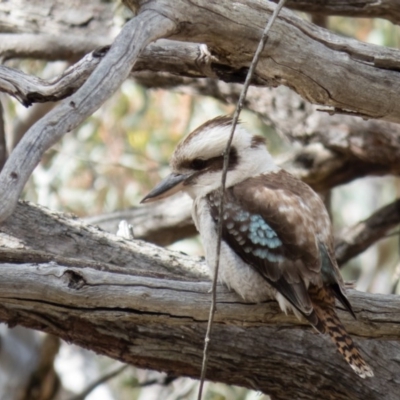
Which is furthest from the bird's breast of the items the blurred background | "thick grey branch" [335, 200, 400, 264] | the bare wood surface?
the blurred background

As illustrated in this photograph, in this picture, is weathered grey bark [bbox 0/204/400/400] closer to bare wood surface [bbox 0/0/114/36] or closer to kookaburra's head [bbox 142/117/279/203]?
kookaburra's head [bbox 142/117/279/203]

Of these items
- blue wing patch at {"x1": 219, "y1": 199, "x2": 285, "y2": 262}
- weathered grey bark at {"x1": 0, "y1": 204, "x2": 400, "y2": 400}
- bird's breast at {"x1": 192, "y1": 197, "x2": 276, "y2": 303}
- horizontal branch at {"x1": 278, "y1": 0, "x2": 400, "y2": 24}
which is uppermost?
horizontal branch at {"x1": 278, "y1": 0, "x2": 400, "y2": 24}

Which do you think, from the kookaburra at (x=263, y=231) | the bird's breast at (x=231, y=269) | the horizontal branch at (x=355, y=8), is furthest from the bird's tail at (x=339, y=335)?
the horizontal branch at (x=355, y=8)

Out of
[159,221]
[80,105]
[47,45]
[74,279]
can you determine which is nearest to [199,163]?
[74,279]

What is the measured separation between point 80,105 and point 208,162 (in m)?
0.94

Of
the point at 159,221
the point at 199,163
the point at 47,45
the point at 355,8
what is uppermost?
the point at 355,8

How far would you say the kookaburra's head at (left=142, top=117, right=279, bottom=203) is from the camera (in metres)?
3.44

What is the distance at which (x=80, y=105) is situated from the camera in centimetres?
260

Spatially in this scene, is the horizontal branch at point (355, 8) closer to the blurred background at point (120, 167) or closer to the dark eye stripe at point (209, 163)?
the dark eye stripe at point (209, 163)

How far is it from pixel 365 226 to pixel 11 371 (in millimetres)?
2012

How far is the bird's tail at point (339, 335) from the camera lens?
3.14 metres

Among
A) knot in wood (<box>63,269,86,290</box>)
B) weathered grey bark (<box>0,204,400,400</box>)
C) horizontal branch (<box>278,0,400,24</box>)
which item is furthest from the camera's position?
horizontal branch (<box>278,0,400,24</box>)

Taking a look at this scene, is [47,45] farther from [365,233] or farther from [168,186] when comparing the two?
[365,233]

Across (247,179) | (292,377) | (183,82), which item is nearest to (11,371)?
(183,82)
